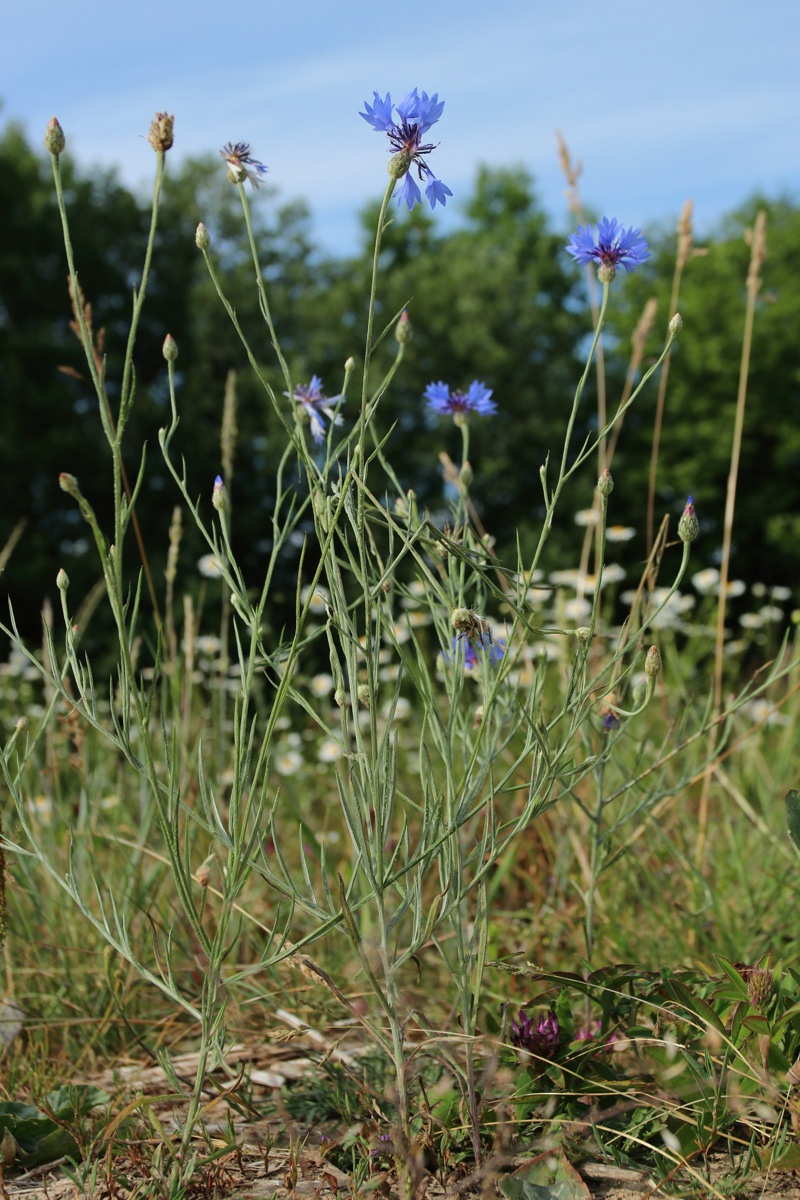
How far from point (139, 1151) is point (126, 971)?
63 cm

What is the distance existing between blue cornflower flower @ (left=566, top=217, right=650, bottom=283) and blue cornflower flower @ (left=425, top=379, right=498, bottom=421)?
30cm

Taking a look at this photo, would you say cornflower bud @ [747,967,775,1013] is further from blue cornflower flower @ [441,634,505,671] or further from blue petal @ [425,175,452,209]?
blue petal @ [425,175,452,209]

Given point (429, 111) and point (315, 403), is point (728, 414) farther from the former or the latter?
point (429, 111)

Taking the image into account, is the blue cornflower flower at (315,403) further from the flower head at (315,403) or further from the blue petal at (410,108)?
the blue petal at (410,108)

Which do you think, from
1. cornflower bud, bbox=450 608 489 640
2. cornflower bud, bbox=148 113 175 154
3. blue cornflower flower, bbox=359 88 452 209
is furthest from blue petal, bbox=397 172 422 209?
cornflower bud, bbox=450 608 489 640

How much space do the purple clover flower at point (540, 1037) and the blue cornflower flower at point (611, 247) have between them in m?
1.00

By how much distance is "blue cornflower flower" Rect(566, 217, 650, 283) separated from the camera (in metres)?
1.44

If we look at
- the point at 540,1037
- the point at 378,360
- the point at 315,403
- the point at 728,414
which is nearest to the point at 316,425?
the point at 315,403

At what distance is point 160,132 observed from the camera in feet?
4.17

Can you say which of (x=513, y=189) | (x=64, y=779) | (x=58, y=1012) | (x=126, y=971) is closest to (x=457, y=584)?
(x=126, y=971)

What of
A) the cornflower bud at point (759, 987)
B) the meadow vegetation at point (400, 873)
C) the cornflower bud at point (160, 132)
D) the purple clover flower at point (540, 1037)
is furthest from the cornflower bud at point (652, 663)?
the cornflower bud at point (160, 132)

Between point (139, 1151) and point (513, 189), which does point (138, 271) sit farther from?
point (139, 1151)

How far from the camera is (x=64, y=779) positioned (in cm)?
378

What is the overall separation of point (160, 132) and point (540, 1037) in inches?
49.0
